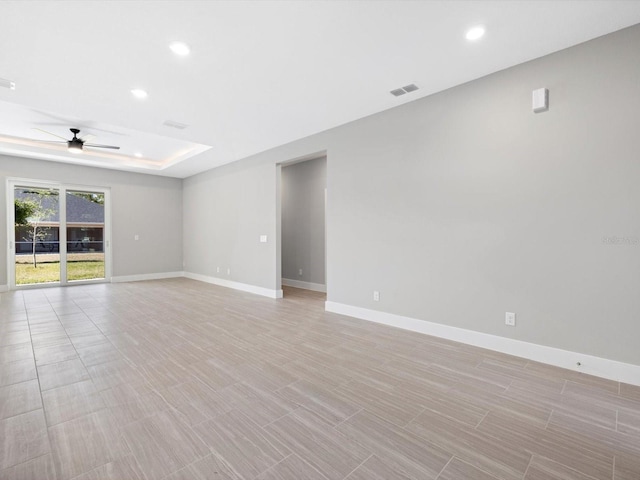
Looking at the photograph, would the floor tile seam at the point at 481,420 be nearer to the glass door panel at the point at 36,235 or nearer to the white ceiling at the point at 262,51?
the white ceiling at the point at 262,51

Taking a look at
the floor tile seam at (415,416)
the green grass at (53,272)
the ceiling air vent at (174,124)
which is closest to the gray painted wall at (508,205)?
the floor tile seam at (415,416)

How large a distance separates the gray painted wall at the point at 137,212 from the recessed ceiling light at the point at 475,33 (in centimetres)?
852

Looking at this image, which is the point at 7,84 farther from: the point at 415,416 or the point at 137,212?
the point at 415,416

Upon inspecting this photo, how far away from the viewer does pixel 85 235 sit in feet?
24.4

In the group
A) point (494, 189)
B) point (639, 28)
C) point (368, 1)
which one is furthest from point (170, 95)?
point (639, 28)

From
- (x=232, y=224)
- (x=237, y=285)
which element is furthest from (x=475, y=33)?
(x=237, y=285)

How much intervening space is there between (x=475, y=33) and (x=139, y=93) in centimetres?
376

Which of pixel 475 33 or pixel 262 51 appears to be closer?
pixel 475 33

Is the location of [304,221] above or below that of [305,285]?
above

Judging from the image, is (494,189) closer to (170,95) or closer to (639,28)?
(639,28)

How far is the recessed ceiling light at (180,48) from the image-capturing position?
8.86 feet

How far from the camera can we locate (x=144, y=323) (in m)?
4.19

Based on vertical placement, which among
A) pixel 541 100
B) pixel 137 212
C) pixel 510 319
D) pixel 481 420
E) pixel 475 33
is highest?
pixel 475 33

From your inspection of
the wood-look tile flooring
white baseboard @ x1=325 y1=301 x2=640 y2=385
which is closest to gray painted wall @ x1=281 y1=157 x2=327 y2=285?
white baseboard @ x1=325 y1=301 x2=640 y2=385
